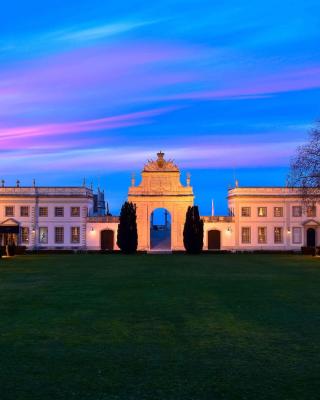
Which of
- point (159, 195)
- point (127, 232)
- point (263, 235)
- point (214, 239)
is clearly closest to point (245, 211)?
point (263, 235)

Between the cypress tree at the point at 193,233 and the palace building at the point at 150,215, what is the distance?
5.97m

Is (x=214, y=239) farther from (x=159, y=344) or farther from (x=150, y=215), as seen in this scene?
(x=159, y=344)

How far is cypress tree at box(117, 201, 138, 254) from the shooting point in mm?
60812

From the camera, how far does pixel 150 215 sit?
69.0m

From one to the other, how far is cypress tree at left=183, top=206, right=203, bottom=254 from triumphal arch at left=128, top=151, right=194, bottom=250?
5.84m

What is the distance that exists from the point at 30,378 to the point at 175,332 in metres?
4.39

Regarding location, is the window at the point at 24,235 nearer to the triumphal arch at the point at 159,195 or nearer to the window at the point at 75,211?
the window at the point at 75,211

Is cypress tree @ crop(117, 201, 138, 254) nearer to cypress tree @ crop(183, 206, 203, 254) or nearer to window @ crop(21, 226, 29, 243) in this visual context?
cypress tree @ crop(183, 206, 203, 254)

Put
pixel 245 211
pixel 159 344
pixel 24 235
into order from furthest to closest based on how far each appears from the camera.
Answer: pixel 245 211 < pixel 24 235 < pixel 159 344

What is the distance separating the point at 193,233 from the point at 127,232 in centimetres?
634

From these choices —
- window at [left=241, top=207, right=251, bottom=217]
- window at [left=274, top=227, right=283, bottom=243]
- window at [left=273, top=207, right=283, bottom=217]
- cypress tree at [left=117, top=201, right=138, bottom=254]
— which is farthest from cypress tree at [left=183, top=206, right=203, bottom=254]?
window at [left=274, top=227, right=283, bottom=243]

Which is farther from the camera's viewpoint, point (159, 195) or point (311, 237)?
point (311, 237)

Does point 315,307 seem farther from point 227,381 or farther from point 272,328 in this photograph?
point 227,381

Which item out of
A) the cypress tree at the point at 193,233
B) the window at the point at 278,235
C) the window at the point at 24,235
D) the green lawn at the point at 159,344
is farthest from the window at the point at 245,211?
the green lawn at the point at 159,344
